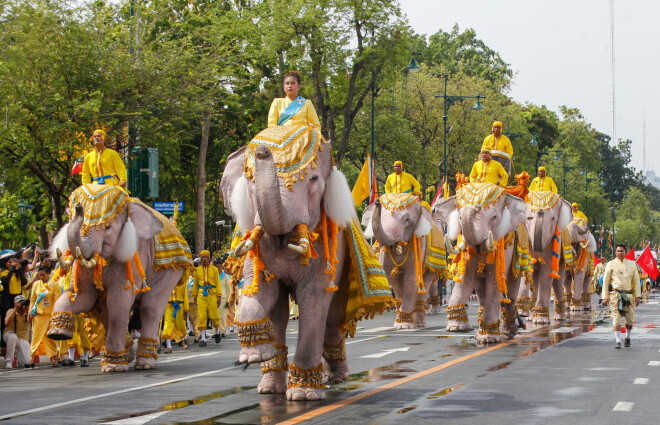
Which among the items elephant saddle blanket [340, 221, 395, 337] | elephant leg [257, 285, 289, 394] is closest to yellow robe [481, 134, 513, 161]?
elephant saddle blanket [340, 221, 395, 337]

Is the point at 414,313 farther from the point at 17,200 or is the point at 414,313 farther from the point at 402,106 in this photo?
the point at 402,106

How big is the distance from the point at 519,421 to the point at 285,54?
29711 mm

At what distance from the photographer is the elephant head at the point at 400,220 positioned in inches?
844

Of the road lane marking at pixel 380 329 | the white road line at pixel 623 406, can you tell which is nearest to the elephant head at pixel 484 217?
the road lane marking at pixel 380 329

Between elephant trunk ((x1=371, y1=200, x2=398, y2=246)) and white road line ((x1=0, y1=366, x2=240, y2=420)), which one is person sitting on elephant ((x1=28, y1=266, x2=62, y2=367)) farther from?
elephant trunk ((x1=371, y1=200, x2=398, y2=246))

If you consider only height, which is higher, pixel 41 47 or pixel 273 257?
pixel 41 47

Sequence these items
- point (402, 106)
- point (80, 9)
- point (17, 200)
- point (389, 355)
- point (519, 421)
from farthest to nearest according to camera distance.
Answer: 1. point (402, 106)
2. point (17, 200)
3. point (80, 9)
4. point (389, 355)
5. point (519, 421)

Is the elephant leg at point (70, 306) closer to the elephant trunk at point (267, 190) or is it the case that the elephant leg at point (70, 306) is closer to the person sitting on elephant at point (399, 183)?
the elephant trunk at point (267, 190)

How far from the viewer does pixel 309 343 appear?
33.1 ft

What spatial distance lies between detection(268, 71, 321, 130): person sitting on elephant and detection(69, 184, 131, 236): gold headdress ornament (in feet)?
12.7

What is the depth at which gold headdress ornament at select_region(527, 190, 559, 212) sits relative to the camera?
23.8 m

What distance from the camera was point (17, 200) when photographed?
140ft

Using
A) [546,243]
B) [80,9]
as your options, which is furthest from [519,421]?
[80,9]

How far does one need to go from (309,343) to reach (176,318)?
384 inches
